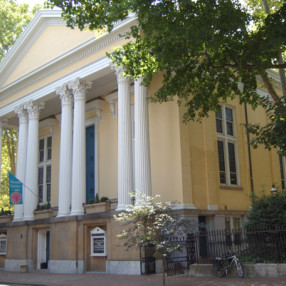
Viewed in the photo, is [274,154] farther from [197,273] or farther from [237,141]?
[197,273]

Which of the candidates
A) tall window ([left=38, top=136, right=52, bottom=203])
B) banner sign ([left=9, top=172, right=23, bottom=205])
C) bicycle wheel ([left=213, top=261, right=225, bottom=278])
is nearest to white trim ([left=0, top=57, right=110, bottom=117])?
tall window ([left=38, top=136, right=52, bottom=203])

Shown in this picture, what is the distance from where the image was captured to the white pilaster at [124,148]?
62.1 feet

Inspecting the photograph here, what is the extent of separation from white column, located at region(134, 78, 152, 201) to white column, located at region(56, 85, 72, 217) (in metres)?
5.30

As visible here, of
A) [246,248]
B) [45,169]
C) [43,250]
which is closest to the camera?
[246,248]

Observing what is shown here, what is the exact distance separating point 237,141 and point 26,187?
13634mm

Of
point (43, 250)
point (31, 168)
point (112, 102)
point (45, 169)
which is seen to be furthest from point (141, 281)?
point (45, 169)

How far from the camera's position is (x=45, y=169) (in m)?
30.4

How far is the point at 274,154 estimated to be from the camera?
27484 mm

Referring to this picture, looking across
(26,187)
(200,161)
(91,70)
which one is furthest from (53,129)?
(200,161)

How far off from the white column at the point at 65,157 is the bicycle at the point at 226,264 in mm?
10042

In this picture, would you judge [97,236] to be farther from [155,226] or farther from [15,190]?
[155,226]

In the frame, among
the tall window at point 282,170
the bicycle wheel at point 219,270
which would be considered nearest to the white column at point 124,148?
the bicycle wheel at point 219,270

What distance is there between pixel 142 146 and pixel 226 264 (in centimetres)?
689

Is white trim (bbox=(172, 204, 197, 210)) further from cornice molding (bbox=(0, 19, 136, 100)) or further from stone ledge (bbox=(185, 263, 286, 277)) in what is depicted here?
cornice molding (bbox=(0, 19, 136, 100))
